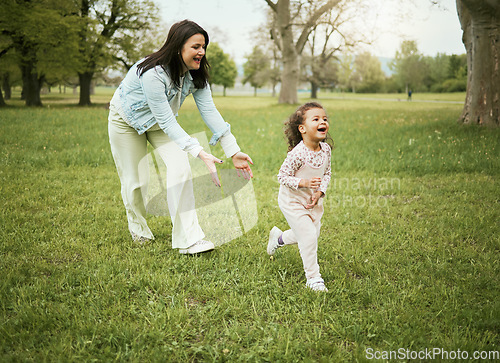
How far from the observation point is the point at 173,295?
307 cm

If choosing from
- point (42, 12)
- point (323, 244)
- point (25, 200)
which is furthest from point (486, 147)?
point (42, 12)

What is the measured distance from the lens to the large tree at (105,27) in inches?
1037

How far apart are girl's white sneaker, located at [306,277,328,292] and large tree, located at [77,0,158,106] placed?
26671 mm

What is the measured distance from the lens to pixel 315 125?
10.5 ft

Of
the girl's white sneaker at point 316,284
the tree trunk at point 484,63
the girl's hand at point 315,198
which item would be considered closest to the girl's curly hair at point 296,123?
the girl's hand at point 315,198

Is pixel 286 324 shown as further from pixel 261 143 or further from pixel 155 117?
pixel 261 143

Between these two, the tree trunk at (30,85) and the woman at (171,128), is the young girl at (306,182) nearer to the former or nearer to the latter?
the woman at (171,128)

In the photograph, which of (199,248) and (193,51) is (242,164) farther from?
(193,51)

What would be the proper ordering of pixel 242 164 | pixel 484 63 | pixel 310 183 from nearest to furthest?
1. pixel 310 183
2. pixel 242 164
3. pixel 484 63

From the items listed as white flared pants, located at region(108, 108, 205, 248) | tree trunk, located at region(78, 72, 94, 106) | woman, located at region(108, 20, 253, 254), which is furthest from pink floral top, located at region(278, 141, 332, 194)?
tree trunk, located at region(78, 72, 94, 106)

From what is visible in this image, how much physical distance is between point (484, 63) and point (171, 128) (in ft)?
33.8

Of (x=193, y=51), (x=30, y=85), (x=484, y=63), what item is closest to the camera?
(x=193, y=51)

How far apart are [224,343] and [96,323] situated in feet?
3.04

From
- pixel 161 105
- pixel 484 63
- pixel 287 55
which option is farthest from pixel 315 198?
pixel 287 55
